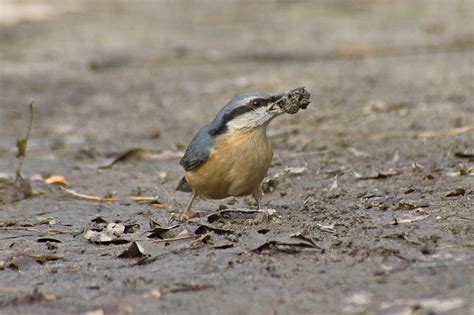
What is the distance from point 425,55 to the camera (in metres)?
14.6

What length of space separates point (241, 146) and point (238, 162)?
0.11 metres

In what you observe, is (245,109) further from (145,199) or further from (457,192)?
(145,199)

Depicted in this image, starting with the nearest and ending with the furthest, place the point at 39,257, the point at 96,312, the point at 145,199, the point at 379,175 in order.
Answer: the point at 96,312 → the point at 39,257 → the point at 379,175 → the point at 145,199

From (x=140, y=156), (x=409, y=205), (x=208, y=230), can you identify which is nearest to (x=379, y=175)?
(x=409, y=205)

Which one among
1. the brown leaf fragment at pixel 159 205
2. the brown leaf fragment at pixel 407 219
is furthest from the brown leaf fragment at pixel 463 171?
the brown leaf fragment at pixel 159 205

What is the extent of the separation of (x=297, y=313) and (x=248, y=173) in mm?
2003

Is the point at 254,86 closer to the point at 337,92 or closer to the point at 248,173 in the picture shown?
the point at 337,92

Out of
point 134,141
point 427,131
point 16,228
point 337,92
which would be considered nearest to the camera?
point 16,228

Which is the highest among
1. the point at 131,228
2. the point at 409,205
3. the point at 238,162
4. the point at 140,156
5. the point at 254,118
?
the point at 254,118

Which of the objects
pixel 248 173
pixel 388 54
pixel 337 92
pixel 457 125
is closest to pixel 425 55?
pixel 388 54

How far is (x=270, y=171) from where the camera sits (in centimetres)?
838

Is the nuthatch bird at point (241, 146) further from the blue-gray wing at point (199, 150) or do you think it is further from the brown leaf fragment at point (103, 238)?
the brown leaf fragment at point (103, 238)

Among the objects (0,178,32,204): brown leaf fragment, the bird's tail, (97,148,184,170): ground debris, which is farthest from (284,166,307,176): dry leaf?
(0,178,32,204): brown leaf fragment

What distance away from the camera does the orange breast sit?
20.6ft
